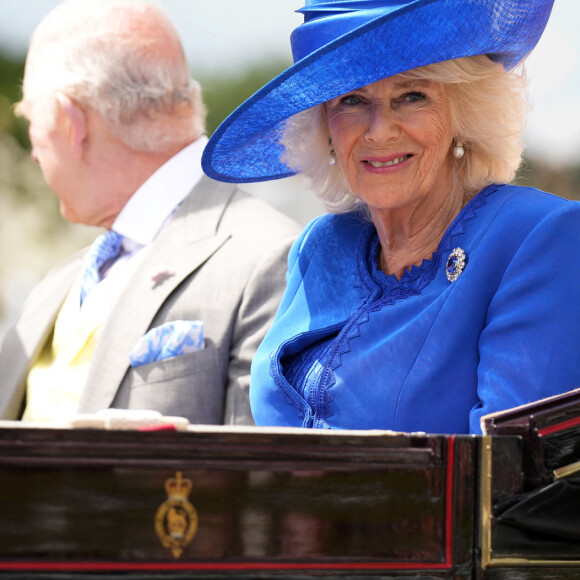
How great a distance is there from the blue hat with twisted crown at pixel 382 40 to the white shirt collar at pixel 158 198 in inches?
42.7

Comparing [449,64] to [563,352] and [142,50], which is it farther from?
[142,50]

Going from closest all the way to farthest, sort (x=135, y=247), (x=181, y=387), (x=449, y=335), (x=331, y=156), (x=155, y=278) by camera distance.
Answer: (x=449, y=335) < (x=331, y=156) < (x=181, y=387) < (x=155, y=278) < (x=135, y=247)

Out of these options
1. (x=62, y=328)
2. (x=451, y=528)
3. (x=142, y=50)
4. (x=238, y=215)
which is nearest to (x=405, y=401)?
(x=451, y=528)

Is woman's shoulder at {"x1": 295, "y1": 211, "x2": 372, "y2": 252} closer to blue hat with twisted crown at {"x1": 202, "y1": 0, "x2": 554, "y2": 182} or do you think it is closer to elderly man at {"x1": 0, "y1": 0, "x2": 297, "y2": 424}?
blue hat with twisted crown at {"x1": 202, "y1": 0, "x2": 554, "y2": 182}

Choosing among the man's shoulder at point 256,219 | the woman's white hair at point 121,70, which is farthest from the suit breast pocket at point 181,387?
the woman's white hair at point 121,70

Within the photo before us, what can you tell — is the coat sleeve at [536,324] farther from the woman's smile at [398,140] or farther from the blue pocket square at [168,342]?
the blue pocket square at [168,342]

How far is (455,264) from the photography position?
184 cm

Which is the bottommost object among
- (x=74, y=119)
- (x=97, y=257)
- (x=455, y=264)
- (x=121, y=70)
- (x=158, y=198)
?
(x=455, y=264)

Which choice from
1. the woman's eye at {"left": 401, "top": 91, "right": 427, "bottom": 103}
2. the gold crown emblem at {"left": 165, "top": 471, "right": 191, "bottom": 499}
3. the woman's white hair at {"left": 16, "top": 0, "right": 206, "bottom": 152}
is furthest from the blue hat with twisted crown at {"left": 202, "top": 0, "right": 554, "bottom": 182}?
the woman's white hair at {"left": 16, "top": 0, "right": 206, "bottom": 152}

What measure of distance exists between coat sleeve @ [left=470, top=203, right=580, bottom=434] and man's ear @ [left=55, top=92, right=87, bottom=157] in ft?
6.45

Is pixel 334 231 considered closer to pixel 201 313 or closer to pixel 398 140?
pixel 398 140

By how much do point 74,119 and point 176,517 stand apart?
2305 millimetres

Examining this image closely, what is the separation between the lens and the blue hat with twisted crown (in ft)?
5.83

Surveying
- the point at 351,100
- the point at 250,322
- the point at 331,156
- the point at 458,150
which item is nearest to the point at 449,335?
the point at 458,150
